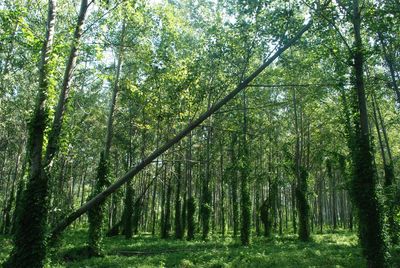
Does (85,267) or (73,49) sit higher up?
(73,49)

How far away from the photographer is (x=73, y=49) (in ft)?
27.9

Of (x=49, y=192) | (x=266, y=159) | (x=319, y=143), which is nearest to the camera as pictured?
(x=49, y=192)

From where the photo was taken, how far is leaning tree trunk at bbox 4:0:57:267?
7.80 m

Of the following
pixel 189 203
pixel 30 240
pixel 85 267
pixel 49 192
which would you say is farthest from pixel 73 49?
pixel 189 203

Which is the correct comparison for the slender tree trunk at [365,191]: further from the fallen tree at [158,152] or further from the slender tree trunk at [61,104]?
the slender tree trunk at [61,104]

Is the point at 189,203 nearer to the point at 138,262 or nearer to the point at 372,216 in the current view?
the point at 138,262

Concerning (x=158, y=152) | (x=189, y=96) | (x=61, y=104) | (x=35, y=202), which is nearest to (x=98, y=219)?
(x=189, y=96)

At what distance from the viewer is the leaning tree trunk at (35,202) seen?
25.6 feet

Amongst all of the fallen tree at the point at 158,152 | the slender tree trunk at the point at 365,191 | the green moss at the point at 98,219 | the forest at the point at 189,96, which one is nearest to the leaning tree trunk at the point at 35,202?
the forest at the point at 189,96

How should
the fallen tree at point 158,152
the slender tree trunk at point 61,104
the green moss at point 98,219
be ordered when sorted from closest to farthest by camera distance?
the fallen tree at point 158,152 < the slender tree trunk at point 61,104 < the green moss at point 98,219

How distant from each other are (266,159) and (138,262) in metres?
29.7

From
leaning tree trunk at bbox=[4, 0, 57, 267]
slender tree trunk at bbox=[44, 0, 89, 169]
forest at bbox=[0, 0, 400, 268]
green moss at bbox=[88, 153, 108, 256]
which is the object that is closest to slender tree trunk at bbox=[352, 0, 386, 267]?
forest at bbox=[0, 0, 400, 268]

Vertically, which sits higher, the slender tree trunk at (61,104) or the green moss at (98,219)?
the slender tree trunk at (61,104)

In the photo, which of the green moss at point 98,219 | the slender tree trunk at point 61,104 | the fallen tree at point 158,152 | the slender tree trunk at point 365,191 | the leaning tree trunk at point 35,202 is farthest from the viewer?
the green moss at point 98,219
